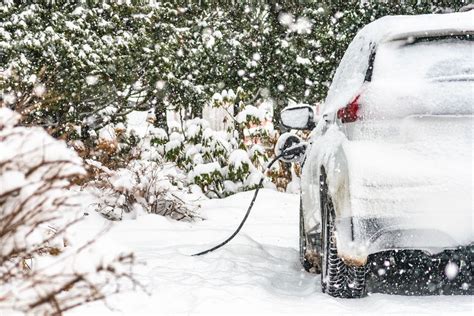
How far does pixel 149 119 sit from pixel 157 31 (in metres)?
1.89

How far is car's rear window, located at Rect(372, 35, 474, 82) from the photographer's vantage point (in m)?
4.28

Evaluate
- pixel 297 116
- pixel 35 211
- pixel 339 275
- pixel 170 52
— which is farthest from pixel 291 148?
pixel 170 52

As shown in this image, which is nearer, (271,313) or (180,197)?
(271,313)

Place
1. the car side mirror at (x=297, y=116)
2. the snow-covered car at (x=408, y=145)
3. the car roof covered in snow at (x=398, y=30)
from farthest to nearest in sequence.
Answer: the car side mirror at (x=297, y=116), the car roof covered in snow at (x=398, y=30), the snow-covered car at (x=408, y=145)

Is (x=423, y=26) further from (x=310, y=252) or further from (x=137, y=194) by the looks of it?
(x=137, y=194)

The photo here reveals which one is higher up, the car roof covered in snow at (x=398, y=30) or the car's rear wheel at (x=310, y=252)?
the car roof covered in snow at (x=398, y=30)

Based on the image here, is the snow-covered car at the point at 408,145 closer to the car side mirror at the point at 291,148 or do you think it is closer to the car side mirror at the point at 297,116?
Answer: the car side mirror at the point at 297,116

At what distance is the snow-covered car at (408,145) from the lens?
160 inches

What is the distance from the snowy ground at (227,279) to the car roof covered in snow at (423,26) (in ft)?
5.06

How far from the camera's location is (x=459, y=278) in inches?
203

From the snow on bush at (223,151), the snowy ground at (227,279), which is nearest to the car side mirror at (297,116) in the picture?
the snowy ground at (227,279)

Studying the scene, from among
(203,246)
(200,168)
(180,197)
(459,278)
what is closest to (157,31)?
(200,168)

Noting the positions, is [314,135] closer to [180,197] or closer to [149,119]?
[180,197]

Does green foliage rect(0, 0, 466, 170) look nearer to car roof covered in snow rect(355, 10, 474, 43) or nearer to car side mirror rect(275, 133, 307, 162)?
car side mirror rect(275, 133, 307, 162)
